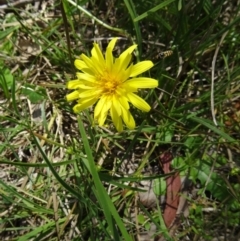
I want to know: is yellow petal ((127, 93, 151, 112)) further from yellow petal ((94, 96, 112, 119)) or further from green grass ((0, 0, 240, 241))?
green grass ((0, 0, 240, 241))

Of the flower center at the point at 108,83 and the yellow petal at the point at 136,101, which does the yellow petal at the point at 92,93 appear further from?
the yellow petal at the point at 136,101

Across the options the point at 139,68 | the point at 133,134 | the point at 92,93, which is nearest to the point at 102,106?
the point at 92,93

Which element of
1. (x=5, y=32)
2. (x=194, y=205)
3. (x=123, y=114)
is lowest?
(x=194, y=205)

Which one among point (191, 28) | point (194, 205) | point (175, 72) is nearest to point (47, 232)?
point (194, 205)

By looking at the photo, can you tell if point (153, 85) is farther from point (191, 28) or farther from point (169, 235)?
point (169, 235)

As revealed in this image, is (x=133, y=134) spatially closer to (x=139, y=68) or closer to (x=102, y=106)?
(x=102, y=106)
